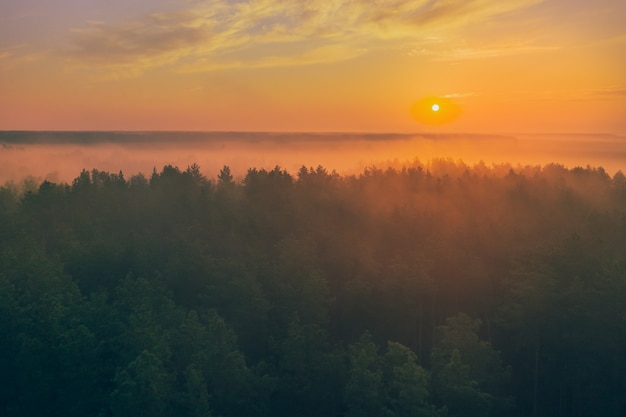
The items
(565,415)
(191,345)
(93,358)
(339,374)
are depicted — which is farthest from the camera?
(565,415)

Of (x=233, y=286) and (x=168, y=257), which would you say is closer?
(x=233, y=286)

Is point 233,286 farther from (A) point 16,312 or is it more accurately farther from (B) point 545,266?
(B) point 545,266

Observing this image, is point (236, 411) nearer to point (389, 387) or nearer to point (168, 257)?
point (389, 387)

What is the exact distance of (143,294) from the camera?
29.2 metres

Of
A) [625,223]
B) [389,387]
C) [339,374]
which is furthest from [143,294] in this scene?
[625,223]

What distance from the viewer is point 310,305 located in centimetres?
3334

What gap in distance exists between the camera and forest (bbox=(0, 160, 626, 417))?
24.0m

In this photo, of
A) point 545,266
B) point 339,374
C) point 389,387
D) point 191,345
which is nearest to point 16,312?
point 191,345

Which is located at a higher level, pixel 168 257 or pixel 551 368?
pixel 168 257

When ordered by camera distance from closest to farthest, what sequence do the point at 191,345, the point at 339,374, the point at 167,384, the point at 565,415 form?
the point at 167,384 → the point at 191,345 → the point at 339,374 → the point at 565,415

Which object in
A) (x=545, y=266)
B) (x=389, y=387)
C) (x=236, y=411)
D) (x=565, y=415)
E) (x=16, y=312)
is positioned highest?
(x=545, y=266)

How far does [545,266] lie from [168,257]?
2568 centimetres

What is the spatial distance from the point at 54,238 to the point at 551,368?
38768mm

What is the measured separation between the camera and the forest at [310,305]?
78.7ft
